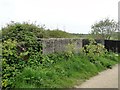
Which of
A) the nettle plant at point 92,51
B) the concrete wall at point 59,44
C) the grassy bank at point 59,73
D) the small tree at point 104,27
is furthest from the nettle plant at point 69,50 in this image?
the small tree at point 104,27

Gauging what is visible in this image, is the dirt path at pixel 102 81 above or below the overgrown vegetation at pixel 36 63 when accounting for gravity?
below

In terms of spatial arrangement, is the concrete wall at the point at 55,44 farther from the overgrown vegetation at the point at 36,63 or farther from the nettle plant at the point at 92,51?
the nettle plant at the point at 92,51

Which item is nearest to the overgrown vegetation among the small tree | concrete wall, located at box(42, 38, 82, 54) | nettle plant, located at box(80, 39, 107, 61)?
nettle plant, located at box(80, 39, 107, 61)

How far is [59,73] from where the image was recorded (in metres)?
8.75

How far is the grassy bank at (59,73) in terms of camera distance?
23.9ft

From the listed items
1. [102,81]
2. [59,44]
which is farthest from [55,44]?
[102,81]

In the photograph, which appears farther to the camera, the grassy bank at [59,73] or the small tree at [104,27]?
the small tree at [104,27]

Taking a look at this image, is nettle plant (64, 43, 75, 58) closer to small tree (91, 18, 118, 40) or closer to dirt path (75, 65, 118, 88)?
dirt path (75, 65, 118, 88)

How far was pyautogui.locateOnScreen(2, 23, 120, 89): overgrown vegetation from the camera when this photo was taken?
731cm

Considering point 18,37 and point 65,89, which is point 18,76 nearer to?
point 65,89

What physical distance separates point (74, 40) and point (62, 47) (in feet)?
5.58

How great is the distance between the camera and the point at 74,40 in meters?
13.3

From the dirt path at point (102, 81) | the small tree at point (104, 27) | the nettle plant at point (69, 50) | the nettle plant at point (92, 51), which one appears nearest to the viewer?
the dirt path at point (102, 81)

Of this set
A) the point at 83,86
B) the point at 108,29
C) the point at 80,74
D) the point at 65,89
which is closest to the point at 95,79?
the point at 80,74
